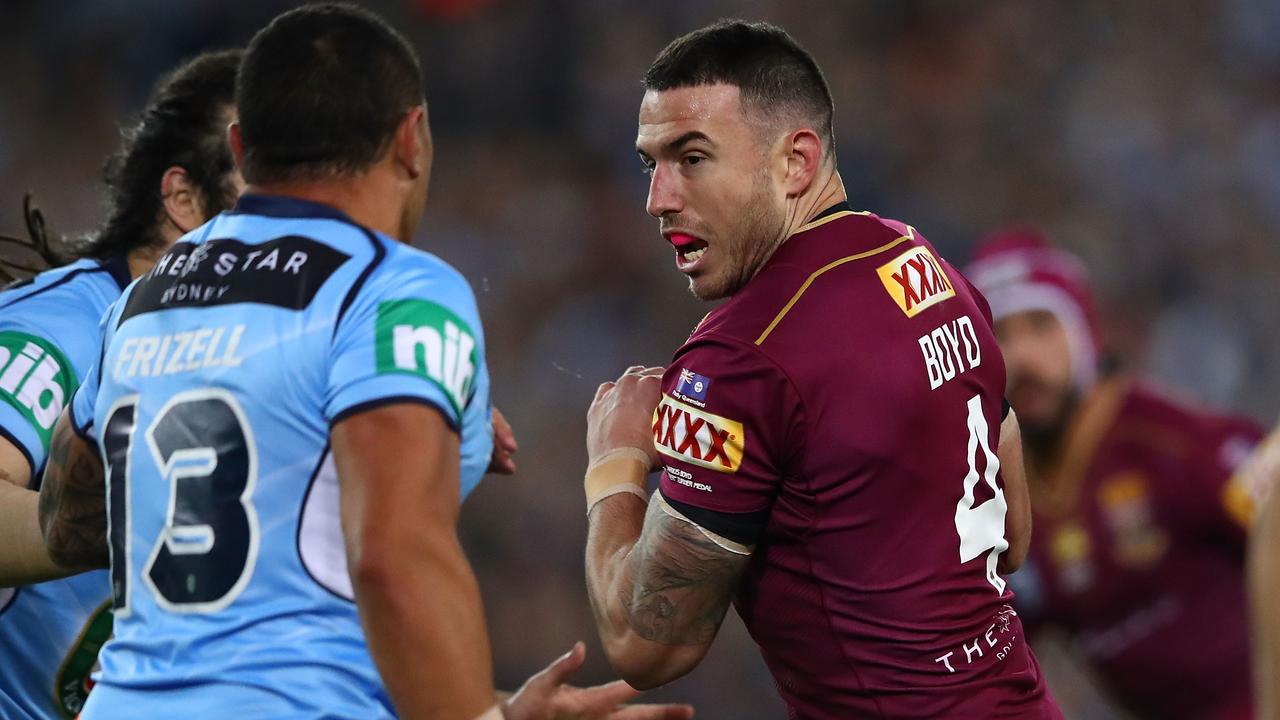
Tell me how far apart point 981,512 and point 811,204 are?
839 mm

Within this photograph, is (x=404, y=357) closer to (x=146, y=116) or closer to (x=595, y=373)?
(x=146, y=116)

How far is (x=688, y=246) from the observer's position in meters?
3.74

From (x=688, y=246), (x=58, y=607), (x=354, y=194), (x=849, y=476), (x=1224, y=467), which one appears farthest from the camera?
(x=1224, y=467)

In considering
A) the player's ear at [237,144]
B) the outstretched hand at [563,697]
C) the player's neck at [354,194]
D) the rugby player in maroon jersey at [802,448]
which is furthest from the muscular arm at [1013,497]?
the player's ear at [237,144]

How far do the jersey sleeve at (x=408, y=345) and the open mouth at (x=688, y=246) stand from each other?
1028mm

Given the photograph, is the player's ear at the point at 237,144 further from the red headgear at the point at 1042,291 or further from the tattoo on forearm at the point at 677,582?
the red headgear at the point at 1042,291

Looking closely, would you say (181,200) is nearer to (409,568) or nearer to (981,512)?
(409,568)

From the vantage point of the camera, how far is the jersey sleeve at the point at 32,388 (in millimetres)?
3578

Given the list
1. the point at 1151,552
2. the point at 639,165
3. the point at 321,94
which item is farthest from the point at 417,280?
the point at 639,165

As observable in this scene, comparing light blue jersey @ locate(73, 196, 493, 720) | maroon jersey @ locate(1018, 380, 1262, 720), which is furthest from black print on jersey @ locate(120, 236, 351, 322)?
maroon jersey @ locate(1018, 380, 1262, 720)

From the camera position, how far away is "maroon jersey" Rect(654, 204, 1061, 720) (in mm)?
3377

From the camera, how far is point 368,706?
2715mm

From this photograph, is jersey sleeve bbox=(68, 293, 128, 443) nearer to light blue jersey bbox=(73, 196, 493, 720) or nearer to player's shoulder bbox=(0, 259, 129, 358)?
light blue jersey bbox=(73, 196, 493, 720)

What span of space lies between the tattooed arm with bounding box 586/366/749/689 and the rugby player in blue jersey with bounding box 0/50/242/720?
1.21m
